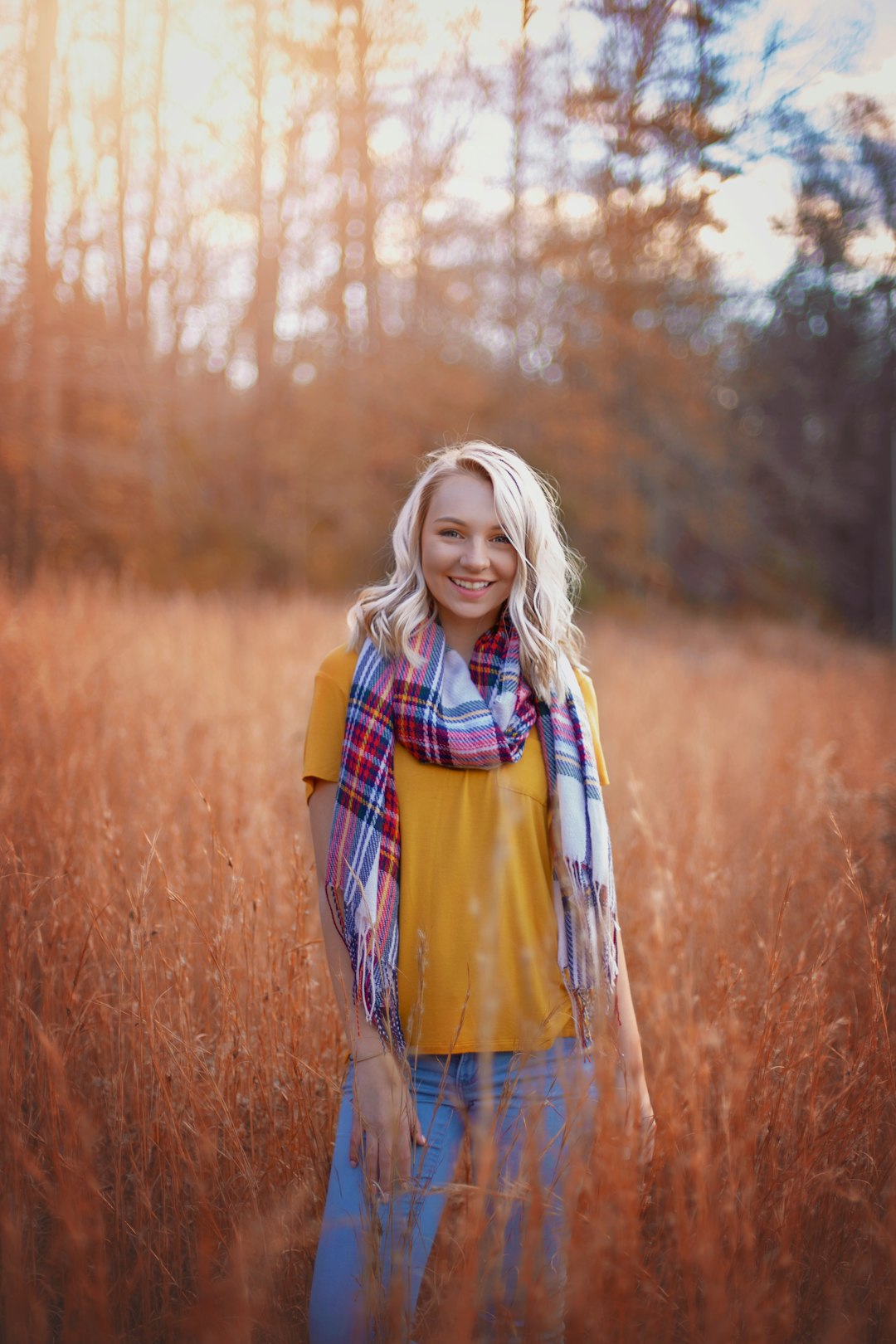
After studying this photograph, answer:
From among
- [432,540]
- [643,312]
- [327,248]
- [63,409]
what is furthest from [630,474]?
[432,540]

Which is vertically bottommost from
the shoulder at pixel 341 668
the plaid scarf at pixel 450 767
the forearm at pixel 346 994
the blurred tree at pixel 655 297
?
the forearm at pixel 346 994

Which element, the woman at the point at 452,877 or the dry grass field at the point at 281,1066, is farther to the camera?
the woman at the point at 452,877

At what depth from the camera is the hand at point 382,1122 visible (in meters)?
1.43

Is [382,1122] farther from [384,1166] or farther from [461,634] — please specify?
[461,634]

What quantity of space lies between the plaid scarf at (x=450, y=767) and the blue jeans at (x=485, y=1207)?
4.8 inches

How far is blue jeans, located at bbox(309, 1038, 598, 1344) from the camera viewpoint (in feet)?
3.97

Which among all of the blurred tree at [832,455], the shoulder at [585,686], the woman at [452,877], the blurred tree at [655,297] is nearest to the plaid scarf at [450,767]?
the woman at [452,877]

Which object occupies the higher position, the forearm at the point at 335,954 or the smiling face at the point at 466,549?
the smiling face at the point at 466,549

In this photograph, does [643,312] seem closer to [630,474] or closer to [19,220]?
[630,474]

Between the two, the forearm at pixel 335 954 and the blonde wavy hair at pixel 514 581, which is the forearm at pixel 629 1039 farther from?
the blonde wavy hair at pixel 514 581

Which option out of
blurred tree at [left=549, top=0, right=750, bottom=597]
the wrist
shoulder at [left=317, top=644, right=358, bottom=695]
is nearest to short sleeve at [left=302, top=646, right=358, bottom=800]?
shoulder at [left=317, top=644, right=358, bottom=695]

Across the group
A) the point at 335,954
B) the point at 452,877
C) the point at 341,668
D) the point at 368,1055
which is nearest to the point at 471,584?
the point at 341,668

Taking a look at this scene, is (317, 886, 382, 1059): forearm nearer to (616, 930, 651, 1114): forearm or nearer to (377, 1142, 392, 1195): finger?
(377, 1142, 392, 1195): finger

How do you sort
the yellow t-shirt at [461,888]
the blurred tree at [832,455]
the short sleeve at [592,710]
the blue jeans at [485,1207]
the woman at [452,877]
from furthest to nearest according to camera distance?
the blurred tree at [832,455] → the short sleeve at [592,710] → the yellow t-shirt at [461,888] → the woman at [452,877] → the blue jeans at [485,1207]
